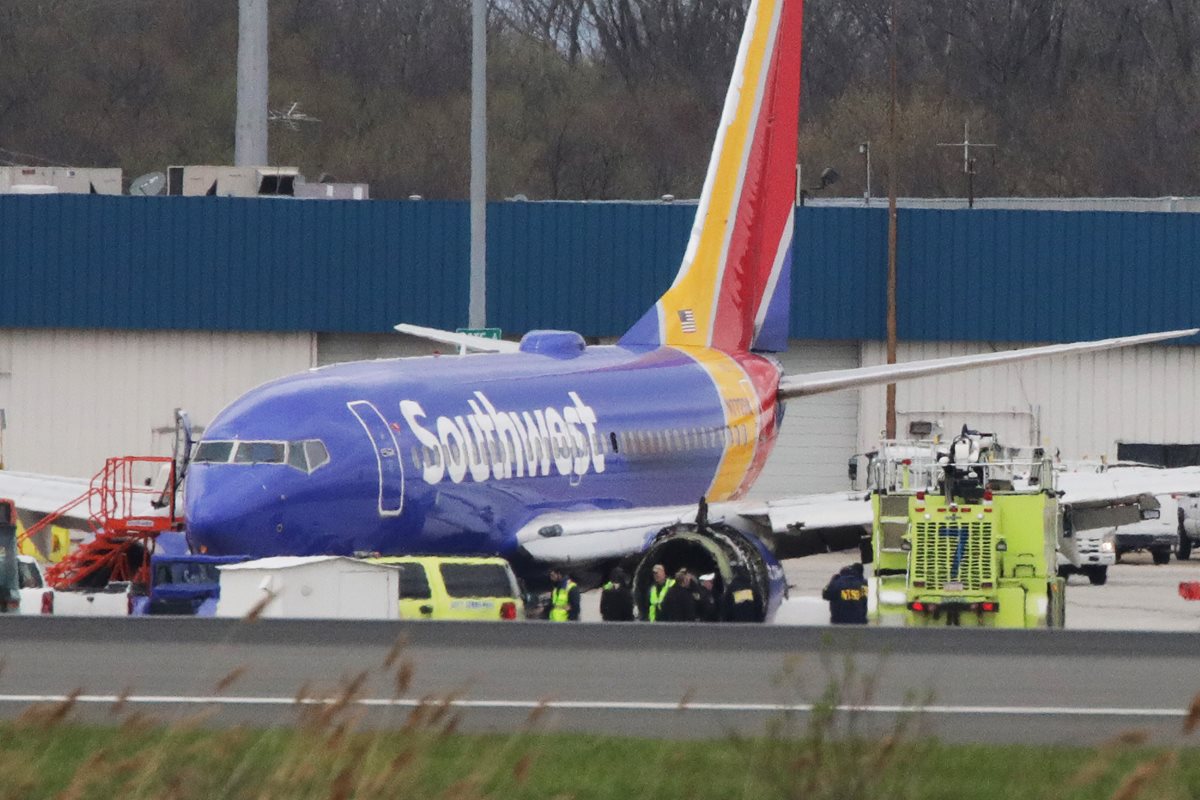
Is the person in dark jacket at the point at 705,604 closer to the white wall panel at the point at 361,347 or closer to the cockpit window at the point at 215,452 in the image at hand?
the cockpit window at the point at 215,452

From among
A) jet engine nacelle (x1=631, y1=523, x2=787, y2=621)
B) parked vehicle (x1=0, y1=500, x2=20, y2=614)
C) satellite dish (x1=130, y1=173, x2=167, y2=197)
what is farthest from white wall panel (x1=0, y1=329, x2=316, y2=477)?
jet engine nacelle (x1=631, y1=523, x2=787, y2=621)

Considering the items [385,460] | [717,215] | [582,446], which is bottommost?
[385,460]

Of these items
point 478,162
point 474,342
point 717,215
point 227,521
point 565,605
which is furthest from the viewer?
point 717,215

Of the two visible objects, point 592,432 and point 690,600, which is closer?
point 690,600

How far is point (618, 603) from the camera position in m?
26.2

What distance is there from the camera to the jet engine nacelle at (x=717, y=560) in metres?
26.1

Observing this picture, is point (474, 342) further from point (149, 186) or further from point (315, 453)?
point (149, 186)

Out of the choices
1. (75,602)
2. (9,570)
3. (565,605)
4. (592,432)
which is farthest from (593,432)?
(9,570)

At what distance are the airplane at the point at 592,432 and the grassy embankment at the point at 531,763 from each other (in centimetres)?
1056

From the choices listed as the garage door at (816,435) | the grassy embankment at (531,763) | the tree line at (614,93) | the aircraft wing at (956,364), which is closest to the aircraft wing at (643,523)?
the aircraft wing at (956,364)

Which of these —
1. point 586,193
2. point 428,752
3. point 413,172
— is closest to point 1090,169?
point 586,193

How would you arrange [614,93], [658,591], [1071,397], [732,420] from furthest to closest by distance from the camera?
1. [614,93]
2. [1071,397]
3. [732,420]
4. [658,591]

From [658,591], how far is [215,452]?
4.92 metres

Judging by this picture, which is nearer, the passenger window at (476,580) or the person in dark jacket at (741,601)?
the passenger window at (476,580)
